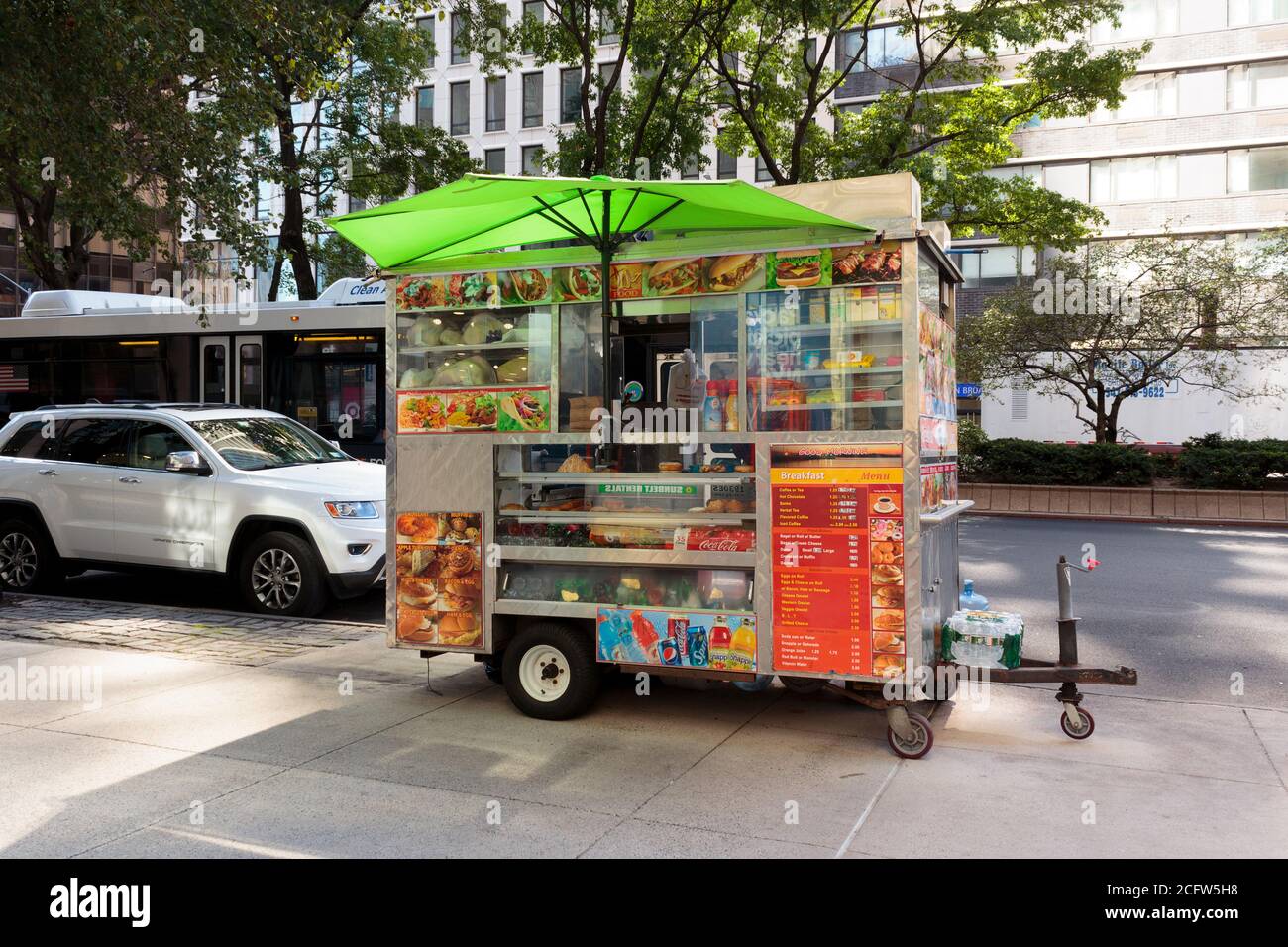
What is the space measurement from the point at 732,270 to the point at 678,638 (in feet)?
6.51

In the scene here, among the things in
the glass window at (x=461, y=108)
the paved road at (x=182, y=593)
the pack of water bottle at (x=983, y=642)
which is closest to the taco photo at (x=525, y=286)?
the pack of water bottle at (x=983, y=642)

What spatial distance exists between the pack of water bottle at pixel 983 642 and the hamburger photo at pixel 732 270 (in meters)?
2.17

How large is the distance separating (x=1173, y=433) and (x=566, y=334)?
102 feet

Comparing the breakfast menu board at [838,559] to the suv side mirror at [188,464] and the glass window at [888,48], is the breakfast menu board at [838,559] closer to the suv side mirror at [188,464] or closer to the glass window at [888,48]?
the suv side mirror at [188,464]

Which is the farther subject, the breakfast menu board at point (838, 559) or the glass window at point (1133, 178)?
the glass window at point (1133, 178)

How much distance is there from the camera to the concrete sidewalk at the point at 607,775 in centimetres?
432

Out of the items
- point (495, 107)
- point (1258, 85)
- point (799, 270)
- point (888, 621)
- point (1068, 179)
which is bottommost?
point (888, 621)

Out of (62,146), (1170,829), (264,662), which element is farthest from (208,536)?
(1170,829)

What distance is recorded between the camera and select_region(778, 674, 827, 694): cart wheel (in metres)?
6.20

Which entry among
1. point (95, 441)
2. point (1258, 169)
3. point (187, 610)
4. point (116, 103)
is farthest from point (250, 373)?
point (1258, 169)

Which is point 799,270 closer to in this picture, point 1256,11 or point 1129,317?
point 1129,317

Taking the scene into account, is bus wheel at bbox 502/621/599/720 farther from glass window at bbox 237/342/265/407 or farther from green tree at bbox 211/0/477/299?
glass window at bbox 237/342/265/407

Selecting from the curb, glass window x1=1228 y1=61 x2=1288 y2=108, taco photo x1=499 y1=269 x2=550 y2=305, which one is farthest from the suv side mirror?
glass window x1=1228 y1=61 x2=1288 y2=108

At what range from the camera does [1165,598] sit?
10438 millimetres
